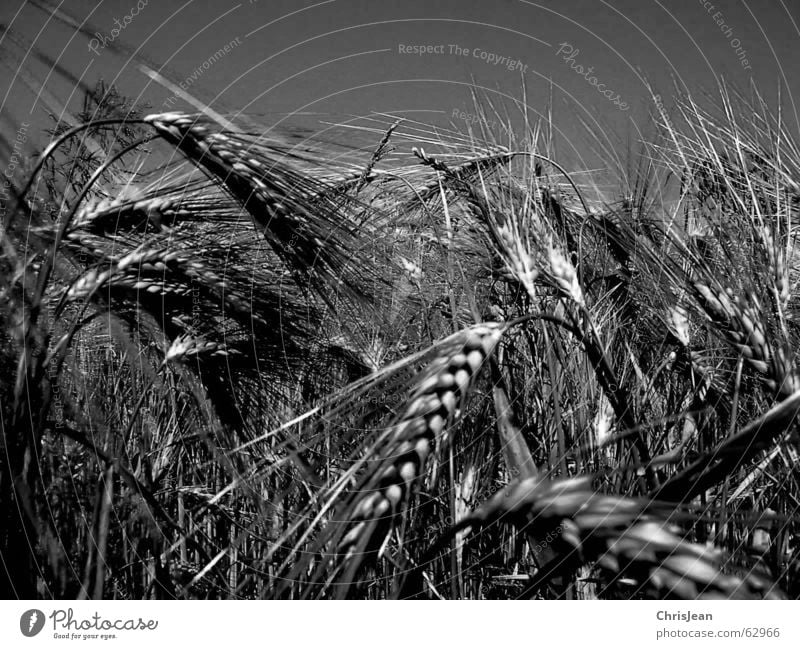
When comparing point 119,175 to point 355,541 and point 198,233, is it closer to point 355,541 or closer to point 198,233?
point 198,233

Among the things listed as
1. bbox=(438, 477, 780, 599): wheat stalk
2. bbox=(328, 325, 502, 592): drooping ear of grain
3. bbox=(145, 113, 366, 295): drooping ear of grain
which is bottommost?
bbox=(438, 477, 780, 599): wheat stalk

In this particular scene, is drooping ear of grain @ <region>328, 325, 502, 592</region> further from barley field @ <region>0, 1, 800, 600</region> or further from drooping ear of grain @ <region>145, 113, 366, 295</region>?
drooping ear of grain @ <region>145, 113, 366, 295</region>

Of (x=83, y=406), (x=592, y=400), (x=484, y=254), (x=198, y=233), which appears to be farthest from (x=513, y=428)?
(x=83, y=406)

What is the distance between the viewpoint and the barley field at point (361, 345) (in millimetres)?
741

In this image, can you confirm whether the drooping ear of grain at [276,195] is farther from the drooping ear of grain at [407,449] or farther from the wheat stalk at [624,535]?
the wheat stalk at [624,535]

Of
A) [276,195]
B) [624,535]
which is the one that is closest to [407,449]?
[624,535]

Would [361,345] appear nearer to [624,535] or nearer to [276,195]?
[276,195]

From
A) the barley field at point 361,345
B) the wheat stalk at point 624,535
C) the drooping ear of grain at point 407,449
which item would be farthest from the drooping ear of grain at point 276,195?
the wheat stalk at point 624,535

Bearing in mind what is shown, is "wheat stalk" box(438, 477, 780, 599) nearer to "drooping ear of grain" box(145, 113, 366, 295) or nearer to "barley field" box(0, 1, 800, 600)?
"barley field" box(0, 1, 800, 600)

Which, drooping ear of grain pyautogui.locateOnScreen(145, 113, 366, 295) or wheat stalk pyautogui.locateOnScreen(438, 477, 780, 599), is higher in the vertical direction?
drooping ear of grain pyautogui.locateOnScreen(145, 113, 366, 295)

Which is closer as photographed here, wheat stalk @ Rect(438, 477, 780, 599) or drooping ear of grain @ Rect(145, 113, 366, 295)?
wheat stalk @ Rect(438, 477, 780, 599)

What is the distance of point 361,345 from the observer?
96cm

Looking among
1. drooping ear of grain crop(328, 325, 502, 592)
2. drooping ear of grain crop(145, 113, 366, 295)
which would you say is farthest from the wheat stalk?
drooping ear of grain crop(145, 113, 366, 295)

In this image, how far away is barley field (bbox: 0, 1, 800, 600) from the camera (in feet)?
2.43
